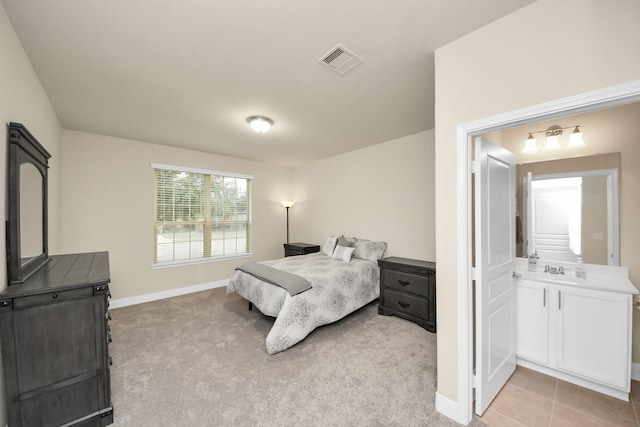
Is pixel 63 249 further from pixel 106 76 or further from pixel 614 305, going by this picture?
pixel 614 305

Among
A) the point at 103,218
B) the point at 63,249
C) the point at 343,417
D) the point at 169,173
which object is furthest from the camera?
the point at 169,173

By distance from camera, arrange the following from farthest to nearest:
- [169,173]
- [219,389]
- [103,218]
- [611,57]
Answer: [169,173] < [103,218] < [219,389] < [611,57]

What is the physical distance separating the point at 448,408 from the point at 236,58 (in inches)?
119

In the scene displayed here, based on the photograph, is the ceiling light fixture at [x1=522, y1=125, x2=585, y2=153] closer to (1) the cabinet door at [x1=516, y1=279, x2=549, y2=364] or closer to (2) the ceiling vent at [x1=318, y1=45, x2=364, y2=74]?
(1) the cabinet door at [x1=516, y1=279, x2=549, y2=364]

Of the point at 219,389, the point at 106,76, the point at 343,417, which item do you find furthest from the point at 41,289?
the point at 343,417

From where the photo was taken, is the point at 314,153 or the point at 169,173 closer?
the point at 169,173

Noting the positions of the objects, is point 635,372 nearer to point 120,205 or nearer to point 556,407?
point 556,407

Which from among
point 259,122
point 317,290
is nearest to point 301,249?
point 317,290

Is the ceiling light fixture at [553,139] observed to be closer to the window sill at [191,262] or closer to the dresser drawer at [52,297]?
the dresser drawer at [52,297]

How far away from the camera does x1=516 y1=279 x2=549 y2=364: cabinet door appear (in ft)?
7.35

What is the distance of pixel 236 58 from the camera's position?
77.0 inches

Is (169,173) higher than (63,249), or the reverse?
(169,173)

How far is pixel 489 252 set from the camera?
186 cm

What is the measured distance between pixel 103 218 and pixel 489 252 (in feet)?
16.3
